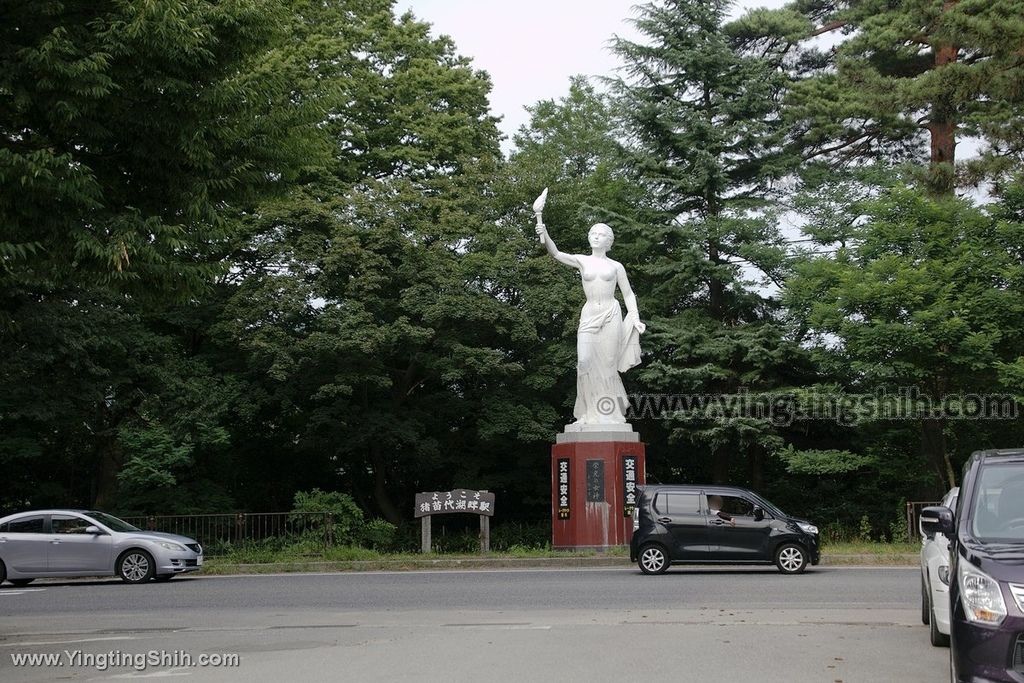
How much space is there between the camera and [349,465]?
117 feet

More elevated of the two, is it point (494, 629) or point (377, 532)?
point (377, 532)

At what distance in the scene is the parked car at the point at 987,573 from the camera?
22.0 feet

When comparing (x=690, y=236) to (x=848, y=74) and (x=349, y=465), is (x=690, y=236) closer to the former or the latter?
(x=848, y=74)

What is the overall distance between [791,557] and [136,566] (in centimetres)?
1125

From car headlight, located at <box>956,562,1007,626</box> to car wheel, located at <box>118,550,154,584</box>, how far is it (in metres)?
16.6

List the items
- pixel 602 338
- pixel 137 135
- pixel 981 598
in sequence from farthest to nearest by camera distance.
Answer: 1. pixel 602 338
2. pixel 137 135
3. pixel 981 598

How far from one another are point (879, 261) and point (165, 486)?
18.6 m

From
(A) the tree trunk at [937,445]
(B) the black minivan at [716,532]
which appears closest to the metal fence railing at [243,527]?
(B) the black minivan at [716,532]

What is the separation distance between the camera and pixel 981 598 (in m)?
6.93

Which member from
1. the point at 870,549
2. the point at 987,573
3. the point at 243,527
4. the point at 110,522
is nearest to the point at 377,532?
the point at 243,527

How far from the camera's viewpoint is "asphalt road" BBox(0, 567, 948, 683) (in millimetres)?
9617

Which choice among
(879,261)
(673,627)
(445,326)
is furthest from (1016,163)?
(673,627)

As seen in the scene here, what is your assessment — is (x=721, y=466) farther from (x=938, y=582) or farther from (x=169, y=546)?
(x=938, y=582)

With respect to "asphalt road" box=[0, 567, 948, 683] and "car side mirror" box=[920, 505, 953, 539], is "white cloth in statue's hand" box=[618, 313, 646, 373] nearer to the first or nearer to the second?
"asphalt road" box=[0, 567, 948, 683]
